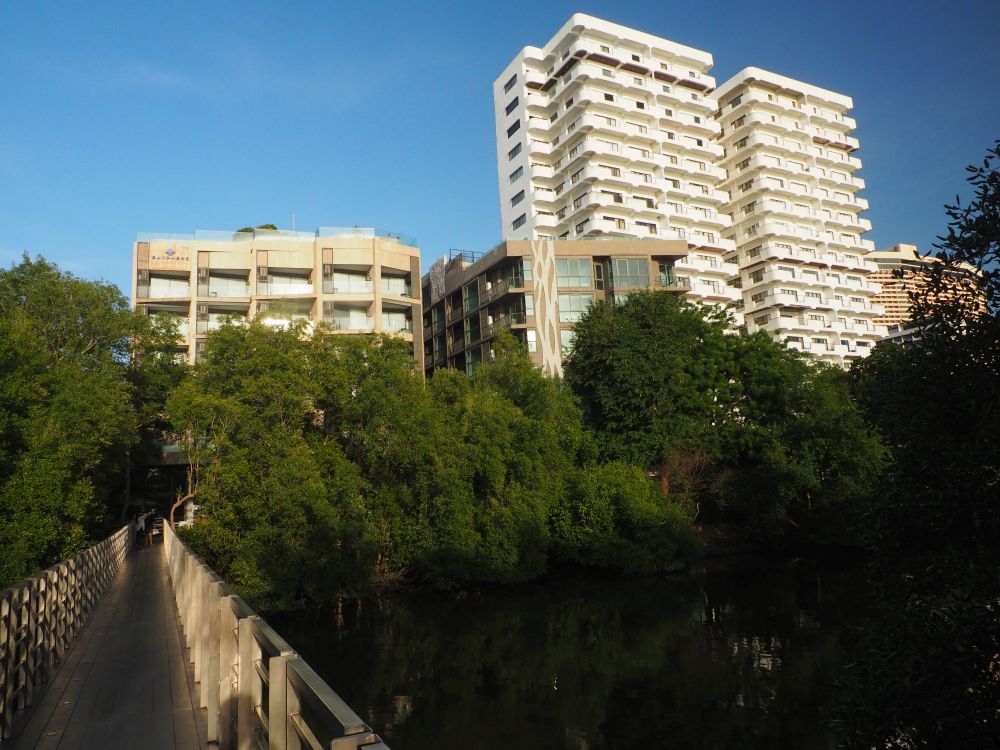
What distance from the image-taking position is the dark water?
51.8ft

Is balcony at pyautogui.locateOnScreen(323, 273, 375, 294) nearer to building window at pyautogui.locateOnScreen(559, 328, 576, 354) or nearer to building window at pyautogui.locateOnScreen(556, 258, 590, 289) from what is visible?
building window at pyautogui.locateOnScreen(556, 258, 590, 289)

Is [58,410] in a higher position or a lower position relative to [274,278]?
lower

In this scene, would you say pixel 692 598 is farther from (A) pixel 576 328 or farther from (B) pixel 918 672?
(B) pixel 918 672

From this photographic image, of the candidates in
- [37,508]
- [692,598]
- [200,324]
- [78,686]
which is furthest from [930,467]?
[200,324]

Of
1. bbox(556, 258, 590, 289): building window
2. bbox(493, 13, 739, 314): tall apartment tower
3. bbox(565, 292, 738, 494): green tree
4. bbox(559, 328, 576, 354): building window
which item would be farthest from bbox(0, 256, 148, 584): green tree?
bbox(493, 13, 739, 314): tall apartment tower

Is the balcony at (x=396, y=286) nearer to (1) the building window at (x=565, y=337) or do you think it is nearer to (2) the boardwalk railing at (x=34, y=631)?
(1) the building window at (x=565, y=337)

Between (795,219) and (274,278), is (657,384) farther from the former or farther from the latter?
(795,219)

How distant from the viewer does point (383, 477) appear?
29141 millimetres

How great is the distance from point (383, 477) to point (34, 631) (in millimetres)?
21843

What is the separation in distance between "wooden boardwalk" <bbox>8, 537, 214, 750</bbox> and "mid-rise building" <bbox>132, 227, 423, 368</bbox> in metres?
35.5

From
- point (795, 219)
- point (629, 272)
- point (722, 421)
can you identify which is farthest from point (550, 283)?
point (795, 219)

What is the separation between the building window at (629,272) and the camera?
4866cm

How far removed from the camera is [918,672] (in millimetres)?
7719

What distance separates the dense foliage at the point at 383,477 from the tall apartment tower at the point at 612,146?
30.8 metres
